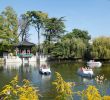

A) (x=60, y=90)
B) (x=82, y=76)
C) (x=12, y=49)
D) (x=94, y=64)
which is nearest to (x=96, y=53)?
(x=94, y=64)

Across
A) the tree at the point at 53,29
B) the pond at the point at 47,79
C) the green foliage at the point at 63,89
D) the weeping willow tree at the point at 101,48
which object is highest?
the tree at the point at 53,29

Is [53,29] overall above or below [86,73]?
above

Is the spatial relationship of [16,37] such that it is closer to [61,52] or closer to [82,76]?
[61,52]

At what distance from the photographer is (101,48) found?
232ft

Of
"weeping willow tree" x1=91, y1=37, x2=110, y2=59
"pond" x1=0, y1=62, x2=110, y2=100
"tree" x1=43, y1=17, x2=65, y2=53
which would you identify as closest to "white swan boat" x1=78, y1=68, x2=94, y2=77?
"pond" x1=0, y1=62, x2=110, y2=100

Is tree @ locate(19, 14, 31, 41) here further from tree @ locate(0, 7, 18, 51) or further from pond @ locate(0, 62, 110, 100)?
pond @ locate(0, 62, 110, 100)

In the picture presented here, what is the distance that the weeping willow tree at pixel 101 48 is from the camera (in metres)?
70.3

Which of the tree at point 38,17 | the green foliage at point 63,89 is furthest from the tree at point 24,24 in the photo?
the green foliage at point 63,89

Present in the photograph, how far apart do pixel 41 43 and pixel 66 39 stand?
6961mm

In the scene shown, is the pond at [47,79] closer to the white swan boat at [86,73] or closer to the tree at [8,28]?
the white swan boat at [86,73]

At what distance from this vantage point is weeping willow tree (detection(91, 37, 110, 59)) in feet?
231

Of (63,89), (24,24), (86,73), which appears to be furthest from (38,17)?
(63,89)

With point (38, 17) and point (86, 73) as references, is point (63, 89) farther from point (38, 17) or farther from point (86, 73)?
point (38, 17)

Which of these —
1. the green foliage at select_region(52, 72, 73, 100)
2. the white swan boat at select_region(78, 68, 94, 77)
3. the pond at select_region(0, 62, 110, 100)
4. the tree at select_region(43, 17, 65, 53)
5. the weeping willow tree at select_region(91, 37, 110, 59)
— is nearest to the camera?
the green foliage at select_region(52, 72, 73, 100)
